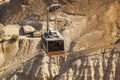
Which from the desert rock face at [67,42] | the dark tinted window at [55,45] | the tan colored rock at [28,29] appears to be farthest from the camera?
the tan colored rock at [28,29]

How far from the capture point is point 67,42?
47.4m

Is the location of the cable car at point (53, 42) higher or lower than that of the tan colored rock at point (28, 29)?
higher

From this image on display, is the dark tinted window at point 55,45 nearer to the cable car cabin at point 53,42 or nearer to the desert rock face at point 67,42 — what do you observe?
the cable car cabin at point 53,42

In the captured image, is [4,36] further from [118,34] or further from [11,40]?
[118,34]

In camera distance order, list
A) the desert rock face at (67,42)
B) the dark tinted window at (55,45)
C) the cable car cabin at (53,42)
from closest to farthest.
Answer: the cable car cabin at (53,42) < the dark tinted window at (55,45) < the desert rock face at (67,42)

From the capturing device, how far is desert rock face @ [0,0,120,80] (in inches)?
1645

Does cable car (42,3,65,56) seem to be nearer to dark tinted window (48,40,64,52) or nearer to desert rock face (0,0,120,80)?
dark tinted window (48,40,64,52)

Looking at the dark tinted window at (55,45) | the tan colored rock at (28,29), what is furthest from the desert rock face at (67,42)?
the dark tinted window at (55,45)

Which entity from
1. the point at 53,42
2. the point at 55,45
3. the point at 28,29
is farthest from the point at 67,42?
the point at 53,42

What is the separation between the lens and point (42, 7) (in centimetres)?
5625

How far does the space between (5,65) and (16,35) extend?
Result: 4.03 meters

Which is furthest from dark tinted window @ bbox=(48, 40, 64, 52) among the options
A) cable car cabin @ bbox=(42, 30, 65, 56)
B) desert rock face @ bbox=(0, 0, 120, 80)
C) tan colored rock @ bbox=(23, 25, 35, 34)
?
tan colored rock @ bbox=(23, 25, 35, 34)

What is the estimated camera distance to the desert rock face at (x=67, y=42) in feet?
137

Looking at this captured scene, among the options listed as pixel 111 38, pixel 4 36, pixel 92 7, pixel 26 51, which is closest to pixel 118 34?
pixel 111 38
